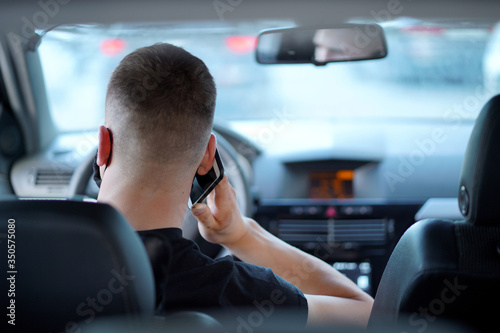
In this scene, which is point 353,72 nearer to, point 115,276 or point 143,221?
point 143,221

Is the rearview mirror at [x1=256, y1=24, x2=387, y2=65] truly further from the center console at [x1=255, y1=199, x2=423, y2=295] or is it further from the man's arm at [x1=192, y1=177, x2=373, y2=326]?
the center console at [x1=255, y1=199, x2=423, y2=295]

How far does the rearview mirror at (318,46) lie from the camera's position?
2.81m

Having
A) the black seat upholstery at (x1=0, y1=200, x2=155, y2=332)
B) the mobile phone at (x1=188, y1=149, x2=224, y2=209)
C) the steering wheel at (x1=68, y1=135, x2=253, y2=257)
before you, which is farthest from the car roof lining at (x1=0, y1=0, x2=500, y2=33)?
the steering wheel at (x1=68, y1=135, x2=253, y2=257)

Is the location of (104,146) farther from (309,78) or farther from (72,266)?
(309,78)

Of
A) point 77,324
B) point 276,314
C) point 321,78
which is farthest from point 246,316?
point 321,78

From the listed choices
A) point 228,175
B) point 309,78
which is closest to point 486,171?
point 228,175

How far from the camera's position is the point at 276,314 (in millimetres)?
1821

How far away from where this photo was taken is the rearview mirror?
9.23ft

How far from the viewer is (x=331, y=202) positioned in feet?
13.3

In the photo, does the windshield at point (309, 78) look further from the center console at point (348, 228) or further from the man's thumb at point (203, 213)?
Answer: the man's thumb at point (203, 213)

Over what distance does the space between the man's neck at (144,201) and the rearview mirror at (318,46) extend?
3.92 ft

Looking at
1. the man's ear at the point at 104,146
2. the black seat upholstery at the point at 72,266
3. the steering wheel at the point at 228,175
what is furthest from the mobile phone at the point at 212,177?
the steering wheel at the point at 228,175

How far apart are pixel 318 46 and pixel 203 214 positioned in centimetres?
101

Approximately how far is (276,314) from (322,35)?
4.38 feet
